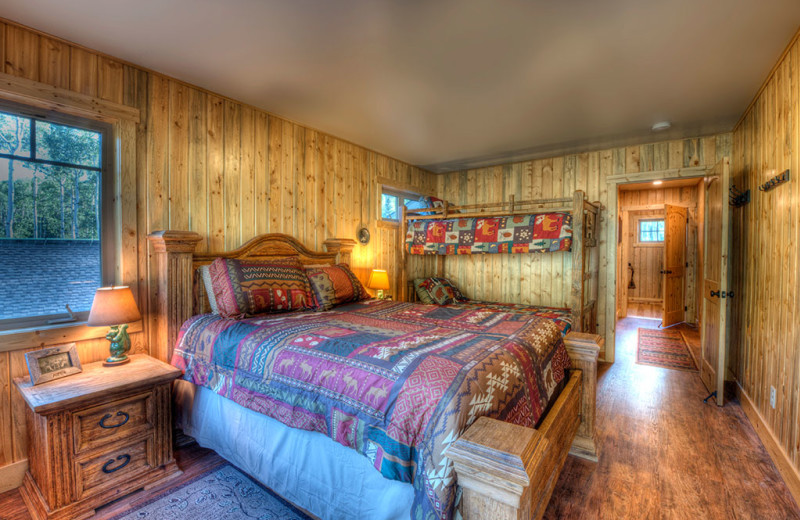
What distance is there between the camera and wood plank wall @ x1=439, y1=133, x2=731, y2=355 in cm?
381

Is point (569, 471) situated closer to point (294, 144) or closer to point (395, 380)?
point (395, 380)

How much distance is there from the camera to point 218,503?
5.79 feet

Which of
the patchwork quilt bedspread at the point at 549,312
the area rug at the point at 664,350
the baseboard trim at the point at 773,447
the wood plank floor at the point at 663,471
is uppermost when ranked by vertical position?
the patchwork quilt bedspread at the point at 549,312

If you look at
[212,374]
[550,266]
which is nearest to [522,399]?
[212,374]

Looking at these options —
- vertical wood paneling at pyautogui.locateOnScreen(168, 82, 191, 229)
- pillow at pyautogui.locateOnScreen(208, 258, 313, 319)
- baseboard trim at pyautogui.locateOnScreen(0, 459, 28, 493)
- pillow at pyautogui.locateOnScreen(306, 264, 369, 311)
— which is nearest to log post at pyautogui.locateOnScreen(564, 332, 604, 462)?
pillow at pyautogui.locateOnScreen(306, 264, 369, 311)

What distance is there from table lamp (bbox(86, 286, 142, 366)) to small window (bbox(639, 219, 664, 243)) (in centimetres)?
834

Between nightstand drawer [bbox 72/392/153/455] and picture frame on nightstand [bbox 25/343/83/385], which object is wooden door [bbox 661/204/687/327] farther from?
picture frame on nightstand [bbox 25/343/83/385]

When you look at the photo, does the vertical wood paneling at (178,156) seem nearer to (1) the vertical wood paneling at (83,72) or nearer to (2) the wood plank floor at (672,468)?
(1) the vertical wood paneling at (83,72)

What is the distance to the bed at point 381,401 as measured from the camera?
43.3 inches

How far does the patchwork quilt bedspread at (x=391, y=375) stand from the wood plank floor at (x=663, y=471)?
1.66 ft

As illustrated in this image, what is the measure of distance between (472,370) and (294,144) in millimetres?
2770

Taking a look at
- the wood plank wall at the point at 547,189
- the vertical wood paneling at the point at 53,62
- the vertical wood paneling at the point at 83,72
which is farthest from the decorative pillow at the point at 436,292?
the vertical wood paneling at the point at 53,62

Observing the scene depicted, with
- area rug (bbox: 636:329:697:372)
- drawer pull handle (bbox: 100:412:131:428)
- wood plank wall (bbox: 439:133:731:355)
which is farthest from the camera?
area rug (bbox: 636:329:697:372)

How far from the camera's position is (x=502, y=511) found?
3.18 ft
